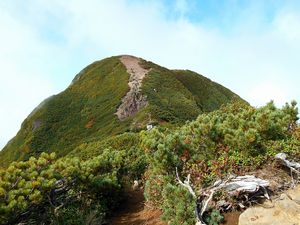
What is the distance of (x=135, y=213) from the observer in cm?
1664

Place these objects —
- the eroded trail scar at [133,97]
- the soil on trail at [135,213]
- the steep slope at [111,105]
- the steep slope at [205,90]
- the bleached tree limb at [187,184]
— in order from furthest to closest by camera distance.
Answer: the steep slope at [205,90] < the eroded trail scar at [133,97] < the steep slope at [111,105] < the soil on trail at [135,213] < the bleached tree limb at [187,184]

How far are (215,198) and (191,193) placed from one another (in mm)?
784

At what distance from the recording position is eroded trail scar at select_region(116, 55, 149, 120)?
6838 centimetres

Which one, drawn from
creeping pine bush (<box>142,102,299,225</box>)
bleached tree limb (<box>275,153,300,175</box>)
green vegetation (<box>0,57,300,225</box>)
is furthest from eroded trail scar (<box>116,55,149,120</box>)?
bleached tree limb (<box>275,153,300,175</box>)

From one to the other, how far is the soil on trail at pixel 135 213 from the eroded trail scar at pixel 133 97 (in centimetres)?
4788

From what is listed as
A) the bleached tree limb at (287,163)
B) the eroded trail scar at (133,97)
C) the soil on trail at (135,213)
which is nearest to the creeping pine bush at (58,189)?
the soil on trail at (135,213)

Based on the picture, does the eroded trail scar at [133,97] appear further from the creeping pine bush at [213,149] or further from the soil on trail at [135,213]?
the creeping pine bush at [213,149]

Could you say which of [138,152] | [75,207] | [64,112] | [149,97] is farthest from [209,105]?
[75,207]

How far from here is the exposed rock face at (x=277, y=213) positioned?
10.2m

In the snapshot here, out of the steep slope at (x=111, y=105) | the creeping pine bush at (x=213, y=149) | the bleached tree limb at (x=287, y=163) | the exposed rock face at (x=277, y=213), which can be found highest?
the steep slope at (x=111, y=105)

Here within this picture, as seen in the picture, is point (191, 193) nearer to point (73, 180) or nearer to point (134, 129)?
point (73, 180)

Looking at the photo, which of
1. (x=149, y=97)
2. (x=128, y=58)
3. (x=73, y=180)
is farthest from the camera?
(x=128, y=58)

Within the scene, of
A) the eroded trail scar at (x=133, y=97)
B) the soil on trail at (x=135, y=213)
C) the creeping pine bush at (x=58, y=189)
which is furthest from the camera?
the eroded trail scar at (x=133, y=97)

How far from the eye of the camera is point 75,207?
15.9 meters
